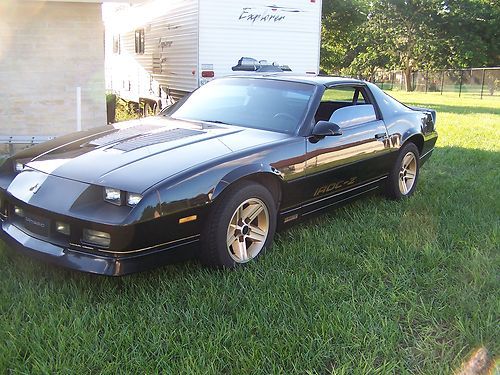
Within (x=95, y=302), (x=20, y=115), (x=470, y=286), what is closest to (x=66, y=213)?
(x=95, y=302)

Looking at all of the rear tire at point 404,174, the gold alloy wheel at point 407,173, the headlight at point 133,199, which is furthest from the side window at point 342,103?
the headlight at point 133,199

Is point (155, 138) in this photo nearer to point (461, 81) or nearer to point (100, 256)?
point (100, 256)

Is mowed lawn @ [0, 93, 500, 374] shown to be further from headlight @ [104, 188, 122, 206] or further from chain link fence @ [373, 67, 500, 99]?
chain link fence @ [373, 67, 500, 99]

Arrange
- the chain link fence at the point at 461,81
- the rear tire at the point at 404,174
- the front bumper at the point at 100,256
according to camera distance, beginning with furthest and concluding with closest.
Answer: the chain link fence at the point at 461,81, the rear tire at the point at 404,174, the front bumper at the point at 100,256

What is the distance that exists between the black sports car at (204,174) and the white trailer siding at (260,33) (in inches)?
228

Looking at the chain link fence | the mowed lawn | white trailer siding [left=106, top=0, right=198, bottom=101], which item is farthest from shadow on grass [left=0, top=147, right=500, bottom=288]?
the chain link fence

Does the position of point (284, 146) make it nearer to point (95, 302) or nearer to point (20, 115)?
point (95, 302)

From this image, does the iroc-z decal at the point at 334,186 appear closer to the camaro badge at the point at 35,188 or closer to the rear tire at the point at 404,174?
the rear tire at the point at 404,174

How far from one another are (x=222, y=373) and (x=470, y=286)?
6.21 feet

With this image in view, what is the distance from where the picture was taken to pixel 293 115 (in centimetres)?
432

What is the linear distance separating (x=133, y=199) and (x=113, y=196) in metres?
0.13

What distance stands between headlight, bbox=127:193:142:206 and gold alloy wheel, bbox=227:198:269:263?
2.29 ft

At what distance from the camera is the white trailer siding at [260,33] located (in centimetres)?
1052

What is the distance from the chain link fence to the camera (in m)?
34.3
